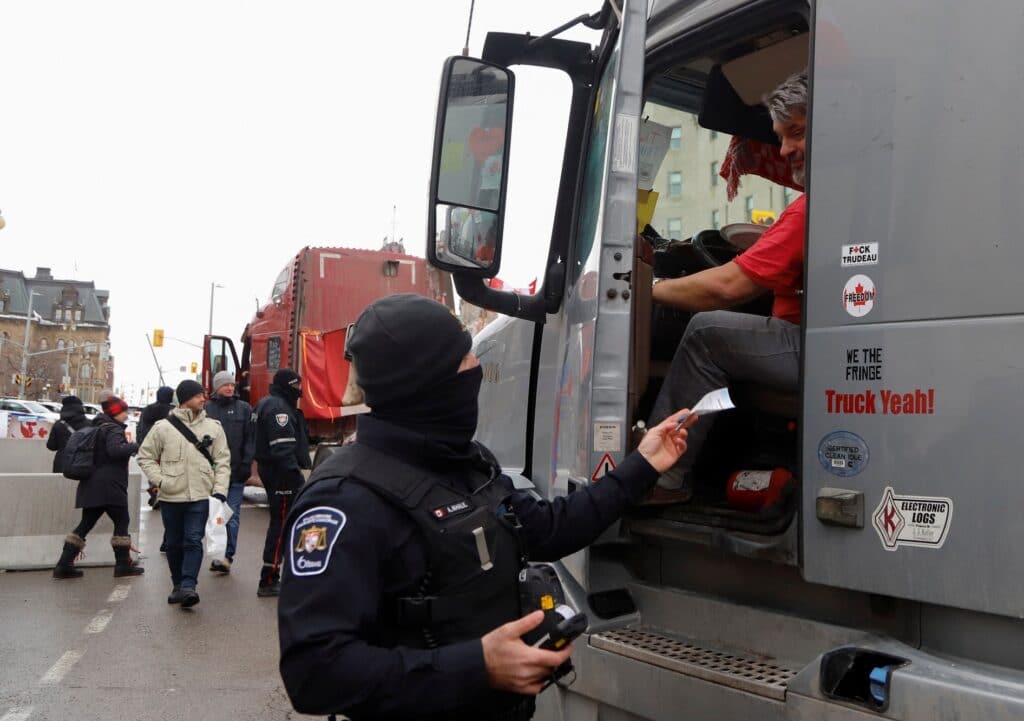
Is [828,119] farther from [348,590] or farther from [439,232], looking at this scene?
[348,590]

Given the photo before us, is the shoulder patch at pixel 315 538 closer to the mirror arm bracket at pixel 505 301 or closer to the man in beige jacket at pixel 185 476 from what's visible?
the mirror arm bracket at pixel 505 301

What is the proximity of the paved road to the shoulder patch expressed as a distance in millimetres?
3825

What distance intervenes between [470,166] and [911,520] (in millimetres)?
1698

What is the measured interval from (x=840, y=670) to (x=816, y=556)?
10.2 inches

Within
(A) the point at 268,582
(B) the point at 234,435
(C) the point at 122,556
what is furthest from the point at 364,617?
(B) the point at 234,435

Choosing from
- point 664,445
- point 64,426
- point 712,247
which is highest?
point 712,247

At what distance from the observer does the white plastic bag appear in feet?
27.5

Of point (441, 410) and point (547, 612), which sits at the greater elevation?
point (441, 410)

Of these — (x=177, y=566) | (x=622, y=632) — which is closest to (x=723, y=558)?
(x=622, y=632)

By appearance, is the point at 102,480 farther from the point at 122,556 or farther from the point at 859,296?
the point at 859,296

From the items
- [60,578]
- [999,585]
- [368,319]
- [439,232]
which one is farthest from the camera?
[60,578]

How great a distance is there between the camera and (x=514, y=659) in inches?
68.8

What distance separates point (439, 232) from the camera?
118 inches

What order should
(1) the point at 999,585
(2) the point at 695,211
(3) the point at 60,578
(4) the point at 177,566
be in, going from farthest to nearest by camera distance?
(3) the point at 60,578 < (4) the point at 177,566 < (2) the point at 695,211 < (1) the point at 999,585
